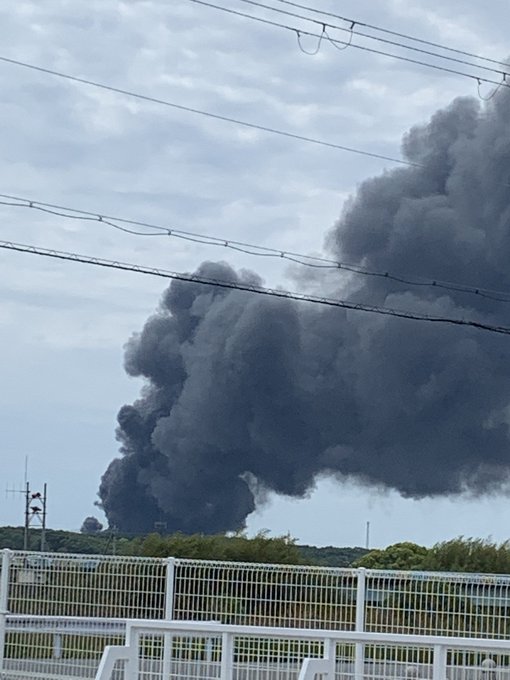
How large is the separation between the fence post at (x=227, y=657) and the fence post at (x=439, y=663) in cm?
153

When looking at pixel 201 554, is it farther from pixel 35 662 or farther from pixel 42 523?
pixel 42 523

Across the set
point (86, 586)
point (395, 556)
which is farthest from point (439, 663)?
point (395, 556)

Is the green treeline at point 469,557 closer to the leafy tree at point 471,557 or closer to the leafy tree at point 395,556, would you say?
the leafy tree at point 471,557

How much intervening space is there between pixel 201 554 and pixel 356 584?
8.65 metres

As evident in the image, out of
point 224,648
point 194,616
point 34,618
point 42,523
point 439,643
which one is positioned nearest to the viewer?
point 439,643

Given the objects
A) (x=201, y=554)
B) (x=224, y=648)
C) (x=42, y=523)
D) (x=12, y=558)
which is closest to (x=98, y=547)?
(x=42, y=523)

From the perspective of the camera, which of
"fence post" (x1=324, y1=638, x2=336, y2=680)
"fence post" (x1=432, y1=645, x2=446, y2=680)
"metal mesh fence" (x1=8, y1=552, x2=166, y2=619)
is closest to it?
"fence post" (x1=432, y1=645, x2=446, y2=680)

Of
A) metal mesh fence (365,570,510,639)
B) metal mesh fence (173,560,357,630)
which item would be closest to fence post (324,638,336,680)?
metal mesh fence (365,570,510,639)

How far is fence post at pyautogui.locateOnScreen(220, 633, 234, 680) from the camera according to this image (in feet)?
30.6

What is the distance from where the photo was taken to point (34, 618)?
15164 millimetres

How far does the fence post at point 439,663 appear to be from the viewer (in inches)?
331

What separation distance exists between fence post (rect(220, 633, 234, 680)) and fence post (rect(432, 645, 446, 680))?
5.03 feet

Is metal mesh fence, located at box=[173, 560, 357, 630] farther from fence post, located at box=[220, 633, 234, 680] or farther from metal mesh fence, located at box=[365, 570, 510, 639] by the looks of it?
Answer: fence post, located at box=[220, 633, 234, 680]

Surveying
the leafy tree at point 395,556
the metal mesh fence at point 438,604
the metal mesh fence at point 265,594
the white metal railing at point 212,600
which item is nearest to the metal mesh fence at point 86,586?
the white metal railing at point 212,600
